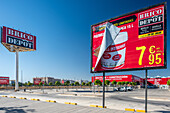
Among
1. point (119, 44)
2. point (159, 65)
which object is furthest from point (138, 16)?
point (159, 65)

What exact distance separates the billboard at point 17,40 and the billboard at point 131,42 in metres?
39.5

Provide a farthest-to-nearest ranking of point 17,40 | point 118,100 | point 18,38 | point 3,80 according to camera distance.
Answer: point 3,80, point 18,38, point 17,40, point 118,100

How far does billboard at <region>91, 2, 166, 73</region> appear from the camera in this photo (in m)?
9.19

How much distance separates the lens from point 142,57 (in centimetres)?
984

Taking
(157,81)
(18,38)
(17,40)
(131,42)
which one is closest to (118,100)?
(131,42)

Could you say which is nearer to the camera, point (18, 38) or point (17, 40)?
point (17, 40)

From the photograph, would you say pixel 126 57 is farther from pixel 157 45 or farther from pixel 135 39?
pixel 157 45

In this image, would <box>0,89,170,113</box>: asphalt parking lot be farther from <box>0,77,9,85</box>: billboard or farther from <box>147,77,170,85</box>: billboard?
<box>147,77,170,85</box>: billboard

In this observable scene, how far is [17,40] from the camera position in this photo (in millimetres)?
46281

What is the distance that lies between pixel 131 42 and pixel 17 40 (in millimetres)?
44643

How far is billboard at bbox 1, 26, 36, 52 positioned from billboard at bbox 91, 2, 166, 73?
130 ft

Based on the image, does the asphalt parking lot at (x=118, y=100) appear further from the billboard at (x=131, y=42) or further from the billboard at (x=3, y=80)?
the billboard at (x=3, y=80)

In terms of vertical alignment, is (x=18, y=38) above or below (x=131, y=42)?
above

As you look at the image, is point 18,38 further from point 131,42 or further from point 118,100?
point 131,42
